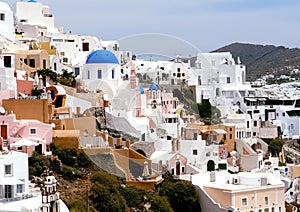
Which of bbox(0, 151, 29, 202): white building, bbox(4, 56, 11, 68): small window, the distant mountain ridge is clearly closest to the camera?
bbox(0, 151, 29, 202): white building

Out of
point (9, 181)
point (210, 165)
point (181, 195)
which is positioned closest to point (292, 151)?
point (210, 165)

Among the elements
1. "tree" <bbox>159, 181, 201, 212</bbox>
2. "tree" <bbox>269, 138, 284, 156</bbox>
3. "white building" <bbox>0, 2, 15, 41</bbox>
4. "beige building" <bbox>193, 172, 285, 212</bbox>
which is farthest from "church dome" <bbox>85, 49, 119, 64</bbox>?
"tree" <bbox>269, 138, 284, 156</bbox>

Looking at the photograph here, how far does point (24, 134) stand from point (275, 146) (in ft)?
38.8

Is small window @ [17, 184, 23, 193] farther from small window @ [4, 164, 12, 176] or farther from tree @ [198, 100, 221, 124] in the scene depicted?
tree @ [198, 100, 221, 124]

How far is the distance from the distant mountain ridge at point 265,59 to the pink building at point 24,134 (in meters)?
50.3

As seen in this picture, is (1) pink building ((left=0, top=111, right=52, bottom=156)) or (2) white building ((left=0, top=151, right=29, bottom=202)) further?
(1) pink building ((left=0, top=111, right=52, bottom=156))

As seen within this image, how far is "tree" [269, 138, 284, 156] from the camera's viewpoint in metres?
25.8

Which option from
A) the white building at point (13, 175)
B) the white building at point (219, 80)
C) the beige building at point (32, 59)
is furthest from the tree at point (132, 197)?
the white building at point (219, 80)

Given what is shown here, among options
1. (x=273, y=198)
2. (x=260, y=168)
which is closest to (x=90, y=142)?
(x=273, y=198)

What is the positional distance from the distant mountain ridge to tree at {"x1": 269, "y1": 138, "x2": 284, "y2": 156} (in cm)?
3955

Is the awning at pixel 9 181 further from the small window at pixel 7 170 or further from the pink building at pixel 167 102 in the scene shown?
the pink building at pixel 167 102

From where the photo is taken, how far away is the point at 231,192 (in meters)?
17.3

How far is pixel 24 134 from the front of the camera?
16188mm

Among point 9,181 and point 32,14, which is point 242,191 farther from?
point 32,14
